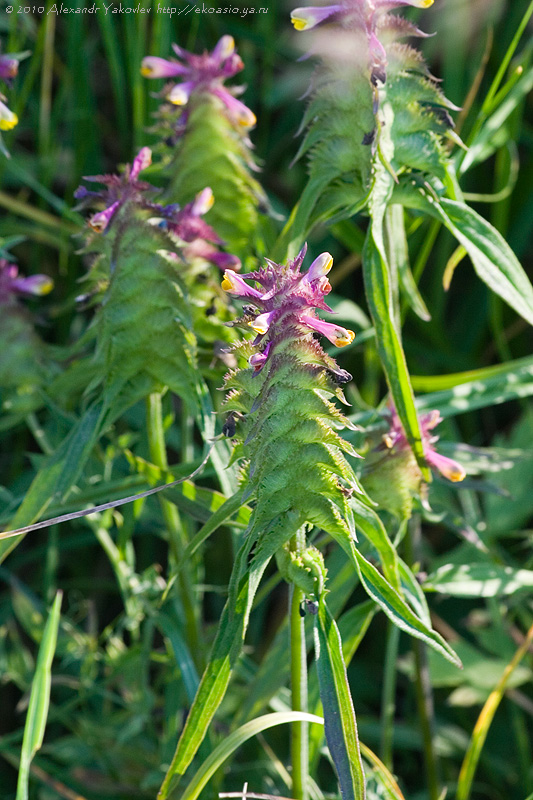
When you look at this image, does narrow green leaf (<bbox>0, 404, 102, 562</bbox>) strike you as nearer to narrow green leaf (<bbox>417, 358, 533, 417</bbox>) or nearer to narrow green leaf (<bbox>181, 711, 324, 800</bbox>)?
narrow green leaf (<bbox>181, 711, 324, 800</bbox>)

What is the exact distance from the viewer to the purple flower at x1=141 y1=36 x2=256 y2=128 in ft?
3.67

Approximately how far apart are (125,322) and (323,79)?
1.12 feet

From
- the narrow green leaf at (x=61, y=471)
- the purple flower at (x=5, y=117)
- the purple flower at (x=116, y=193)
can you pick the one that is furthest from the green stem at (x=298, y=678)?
Result: the purple flower at (x=5, y=117)

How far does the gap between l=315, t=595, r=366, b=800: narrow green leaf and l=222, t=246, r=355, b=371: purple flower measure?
265 mm

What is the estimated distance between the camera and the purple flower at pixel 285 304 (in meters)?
0.69

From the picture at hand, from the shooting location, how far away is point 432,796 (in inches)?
47.4

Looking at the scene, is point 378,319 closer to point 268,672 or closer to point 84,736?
point 268,672

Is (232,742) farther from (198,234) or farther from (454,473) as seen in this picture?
(198,234)

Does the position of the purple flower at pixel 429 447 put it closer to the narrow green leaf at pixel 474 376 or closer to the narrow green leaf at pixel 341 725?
the narrow green leaf at pixel 474 376

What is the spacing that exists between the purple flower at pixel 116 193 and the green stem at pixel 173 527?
22 cm

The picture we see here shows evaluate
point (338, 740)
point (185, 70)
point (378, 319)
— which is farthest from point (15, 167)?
point (338, 740)

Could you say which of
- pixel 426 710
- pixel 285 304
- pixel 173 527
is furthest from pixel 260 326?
pixel 426 710

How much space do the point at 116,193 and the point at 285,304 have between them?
1.21 feet

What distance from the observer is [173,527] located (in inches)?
42.2
